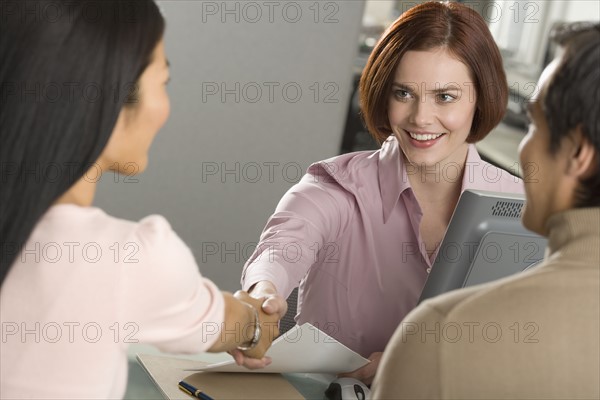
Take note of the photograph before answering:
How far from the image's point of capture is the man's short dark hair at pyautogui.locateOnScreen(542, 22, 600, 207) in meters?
1.15

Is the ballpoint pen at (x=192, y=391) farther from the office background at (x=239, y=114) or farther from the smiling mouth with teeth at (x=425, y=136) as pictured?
the office background at (x=239, y=114)

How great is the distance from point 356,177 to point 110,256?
1.21m

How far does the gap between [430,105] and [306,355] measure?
79 centimetres

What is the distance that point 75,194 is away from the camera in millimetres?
1309

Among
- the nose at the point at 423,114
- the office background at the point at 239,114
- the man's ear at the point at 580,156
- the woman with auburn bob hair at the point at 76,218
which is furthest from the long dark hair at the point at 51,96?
the office background at the point at 239,114

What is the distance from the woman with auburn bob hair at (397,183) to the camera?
2238mm

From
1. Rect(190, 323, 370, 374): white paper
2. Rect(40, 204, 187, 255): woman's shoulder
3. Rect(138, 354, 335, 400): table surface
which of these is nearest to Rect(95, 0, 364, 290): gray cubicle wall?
Rect(138, 354, 335, 400): table surface

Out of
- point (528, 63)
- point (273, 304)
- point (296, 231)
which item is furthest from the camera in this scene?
point (528, 63)

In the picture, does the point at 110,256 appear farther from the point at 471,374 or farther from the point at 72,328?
the point at 471,374

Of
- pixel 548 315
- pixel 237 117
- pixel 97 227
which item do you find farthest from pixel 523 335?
pixel 237 117

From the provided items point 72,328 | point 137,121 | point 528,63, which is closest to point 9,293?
point 72,328

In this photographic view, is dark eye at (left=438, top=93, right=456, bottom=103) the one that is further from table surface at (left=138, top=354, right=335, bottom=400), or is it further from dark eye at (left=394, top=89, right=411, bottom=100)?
table surface at (left=138, top=354, right=335, bottom=400)

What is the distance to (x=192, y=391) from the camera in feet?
5.70

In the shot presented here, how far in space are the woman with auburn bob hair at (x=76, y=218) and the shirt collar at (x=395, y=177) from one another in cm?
107
